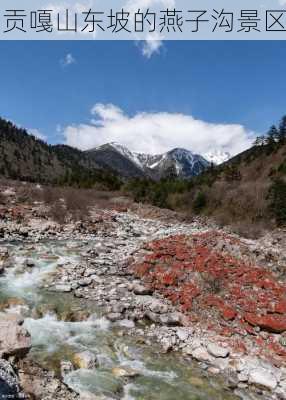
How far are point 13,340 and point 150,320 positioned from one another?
650 cm

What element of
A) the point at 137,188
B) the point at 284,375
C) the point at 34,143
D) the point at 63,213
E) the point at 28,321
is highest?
the point at 34,143

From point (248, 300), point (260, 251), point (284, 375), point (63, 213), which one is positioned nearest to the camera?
point (284, 375)

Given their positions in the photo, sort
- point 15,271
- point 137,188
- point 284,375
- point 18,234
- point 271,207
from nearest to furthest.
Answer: point 284,375 < point 15,271 < point 18,234 < point 271,207 < point 137,188

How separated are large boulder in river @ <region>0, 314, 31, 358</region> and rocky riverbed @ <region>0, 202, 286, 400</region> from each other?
0.04 metres

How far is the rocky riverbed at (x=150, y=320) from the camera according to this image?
9.73m

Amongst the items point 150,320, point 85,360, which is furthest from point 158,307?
point 85,360

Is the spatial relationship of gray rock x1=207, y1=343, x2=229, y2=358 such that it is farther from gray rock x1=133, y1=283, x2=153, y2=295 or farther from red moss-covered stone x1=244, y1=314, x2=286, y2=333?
gray rock x1=133, y1=283, x2=153, y2=295

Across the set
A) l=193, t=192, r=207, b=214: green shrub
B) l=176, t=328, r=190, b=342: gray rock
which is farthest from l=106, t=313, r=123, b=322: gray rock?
l=193, t=192, r=207, b=214: green shrub

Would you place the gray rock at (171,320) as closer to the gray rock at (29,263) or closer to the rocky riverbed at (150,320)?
the rocky riverbed at (150,320)

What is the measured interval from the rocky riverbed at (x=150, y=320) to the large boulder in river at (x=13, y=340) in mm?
37

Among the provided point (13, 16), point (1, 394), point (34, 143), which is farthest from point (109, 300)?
point (34, 143)

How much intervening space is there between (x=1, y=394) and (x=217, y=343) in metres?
8.26

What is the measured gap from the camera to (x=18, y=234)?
28234 mm

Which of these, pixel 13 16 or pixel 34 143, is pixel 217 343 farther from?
pixel 34 143
